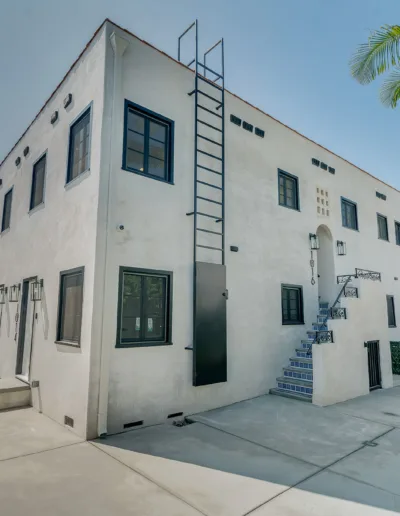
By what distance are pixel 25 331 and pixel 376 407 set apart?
8328 mm

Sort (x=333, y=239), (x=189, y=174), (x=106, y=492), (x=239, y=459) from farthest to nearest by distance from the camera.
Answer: (x=333, y=239) → (x=189, y=174) → (x=239, y=459) → (x=106, y=492)

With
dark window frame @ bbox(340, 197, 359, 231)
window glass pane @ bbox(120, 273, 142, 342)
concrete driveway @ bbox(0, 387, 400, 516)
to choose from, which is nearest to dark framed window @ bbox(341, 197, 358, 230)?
dark window frame @ bbox(340, 197, 359, 231)

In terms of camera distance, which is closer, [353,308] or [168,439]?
[168,439]

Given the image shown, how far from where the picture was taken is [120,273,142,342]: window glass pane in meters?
5.96

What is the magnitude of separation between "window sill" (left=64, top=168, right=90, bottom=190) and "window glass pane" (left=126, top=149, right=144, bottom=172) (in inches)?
30.3

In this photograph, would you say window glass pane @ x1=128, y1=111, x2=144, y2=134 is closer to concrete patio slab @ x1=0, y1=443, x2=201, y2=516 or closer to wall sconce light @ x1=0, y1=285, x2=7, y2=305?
concrete patio slab @ x1=0, y1=443, x2=201, y2=516

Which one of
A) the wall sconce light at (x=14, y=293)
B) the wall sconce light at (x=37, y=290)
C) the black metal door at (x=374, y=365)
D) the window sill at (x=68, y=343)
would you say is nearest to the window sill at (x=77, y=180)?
the wall sconce light at (x=37, y=290)

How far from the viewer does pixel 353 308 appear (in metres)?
8.80

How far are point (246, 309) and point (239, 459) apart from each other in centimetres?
378

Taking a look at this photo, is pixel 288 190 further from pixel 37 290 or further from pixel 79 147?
pixel 37 290

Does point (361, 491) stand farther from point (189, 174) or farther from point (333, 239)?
point (333, 239)

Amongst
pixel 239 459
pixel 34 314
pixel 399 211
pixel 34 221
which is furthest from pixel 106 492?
pixel 399 211

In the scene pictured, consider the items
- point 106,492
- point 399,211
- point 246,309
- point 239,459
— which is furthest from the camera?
point 399,211

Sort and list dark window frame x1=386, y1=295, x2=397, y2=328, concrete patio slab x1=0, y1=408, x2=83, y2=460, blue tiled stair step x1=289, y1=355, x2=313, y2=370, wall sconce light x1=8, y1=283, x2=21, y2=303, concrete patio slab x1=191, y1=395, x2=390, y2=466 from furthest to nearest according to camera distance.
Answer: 1. dark window frame x1=386, y1=295, x2=397, y2=328
2. wall sconce light x1=8, y1=283, x2=21, y2=303
3. blue tiled stair step x1=289, y1=355, x2=313, y2=370
4. concrete patio slab x1=191, y1=395, x2=390, y2=466
5. concrete patio slab x1=0, y1=408, x2=83, y2=460
